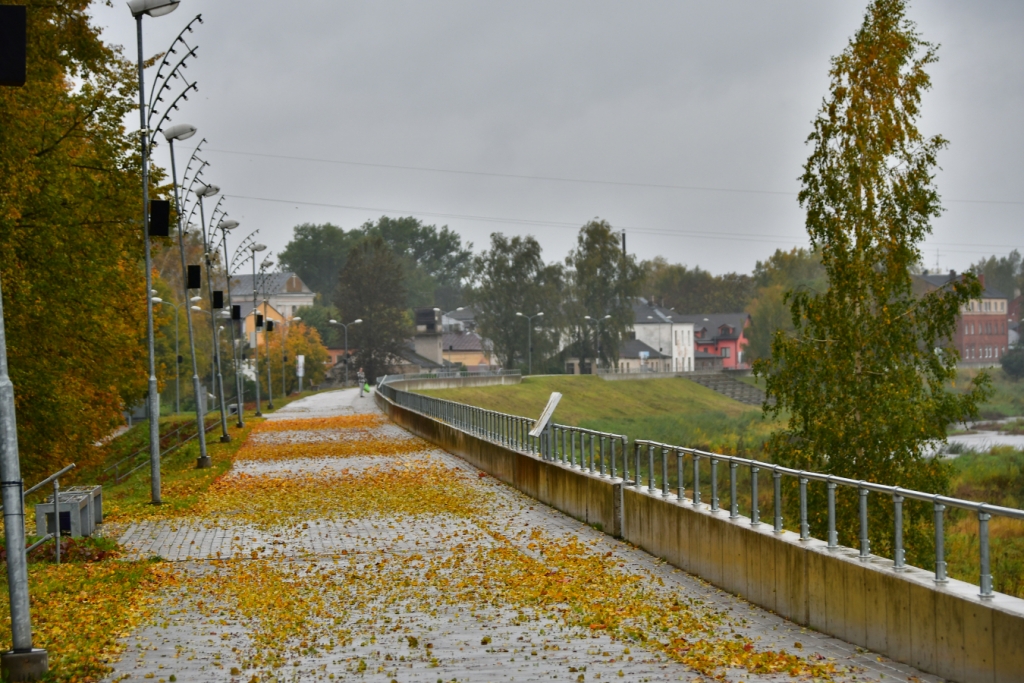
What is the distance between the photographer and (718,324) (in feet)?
597

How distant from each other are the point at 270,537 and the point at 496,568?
4619mm

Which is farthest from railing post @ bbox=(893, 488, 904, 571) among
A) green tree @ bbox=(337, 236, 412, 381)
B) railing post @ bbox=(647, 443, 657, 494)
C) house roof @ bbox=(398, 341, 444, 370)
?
house roof @ bbox=(398, 341, 444, 370)

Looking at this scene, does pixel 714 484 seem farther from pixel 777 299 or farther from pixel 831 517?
pixel 777 299

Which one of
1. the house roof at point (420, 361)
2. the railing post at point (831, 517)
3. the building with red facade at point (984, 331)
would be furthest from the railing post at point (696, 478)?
the building with red facade at point (984, 331)

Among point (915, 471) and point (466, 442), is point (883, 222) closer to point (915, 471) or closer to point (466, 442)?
point (915, 471)

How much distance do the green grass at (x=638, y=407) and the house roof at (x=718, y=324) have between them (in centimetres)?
5070

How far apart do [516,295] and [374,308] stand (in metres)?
16.9

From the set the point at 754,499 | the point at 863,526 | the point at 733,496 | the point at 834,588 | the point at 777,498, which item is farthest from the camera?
the point at 733,496

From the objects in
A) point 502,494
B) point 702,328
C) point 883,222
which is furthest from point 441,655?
point 702,328

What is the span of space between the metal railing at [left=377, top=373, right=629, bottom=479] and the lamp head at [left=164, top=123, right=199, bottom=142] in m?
8.85

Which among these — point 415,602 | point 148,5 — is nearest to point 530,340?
point 148,5

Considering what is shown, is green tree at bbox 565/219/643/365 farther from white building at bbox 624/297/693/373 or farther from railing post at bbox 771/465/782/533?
railing post at bbox 771/465/782/533

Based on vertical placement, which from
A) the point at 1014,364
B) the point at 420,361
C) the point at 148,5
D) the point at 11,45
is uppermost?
the point at 148,5

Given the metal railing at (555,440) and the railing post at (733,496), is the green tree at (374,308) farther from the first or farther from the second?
the railing post at (733,496)
